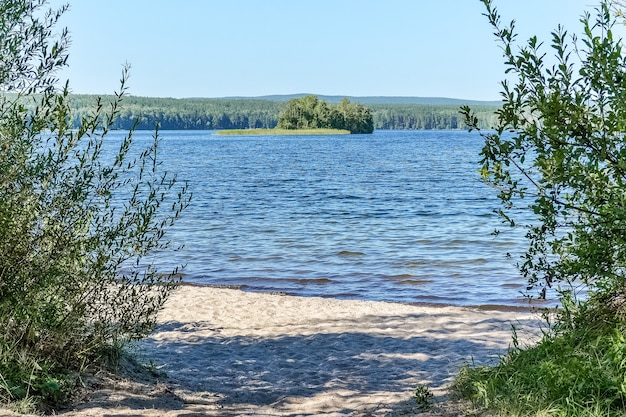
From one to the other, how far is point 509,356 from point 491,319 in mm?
5862

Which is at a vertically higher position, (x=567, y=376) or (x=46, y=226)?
(x=46, y=226)

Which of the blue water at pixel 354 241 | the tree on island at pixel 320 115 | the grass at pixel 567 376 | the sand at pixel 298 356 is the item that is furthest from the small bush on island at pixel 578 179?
the tree on island at pixel 320 115

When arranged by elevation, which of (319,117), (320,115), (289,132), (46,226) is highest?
(320,115)

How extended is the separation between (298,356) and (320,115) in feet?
507

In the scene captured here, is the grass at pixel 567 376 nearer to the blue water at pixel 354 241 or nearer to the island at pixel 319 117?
the blue water at pixel 354 241

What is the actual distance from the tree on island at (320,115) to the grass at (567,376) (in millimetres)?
153377

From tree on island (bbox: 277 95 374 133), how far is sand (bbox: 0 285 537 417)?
14699 centimetres

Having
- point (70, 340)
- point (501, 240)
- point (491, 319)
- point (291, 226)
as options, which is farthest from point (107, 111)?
point (291, 226)

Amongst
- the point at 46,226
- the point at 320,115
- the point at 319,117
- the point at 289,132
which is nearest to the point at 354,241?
the point at 46,226

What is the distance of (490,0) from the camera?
18.5ft

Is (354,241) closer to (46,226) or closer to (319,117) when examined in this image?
(46,226)

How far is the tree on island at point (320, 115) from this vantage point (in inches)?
6314

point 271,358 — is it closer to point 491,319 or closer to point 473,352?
point 473,352

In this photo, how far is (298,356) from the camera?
9938mm
